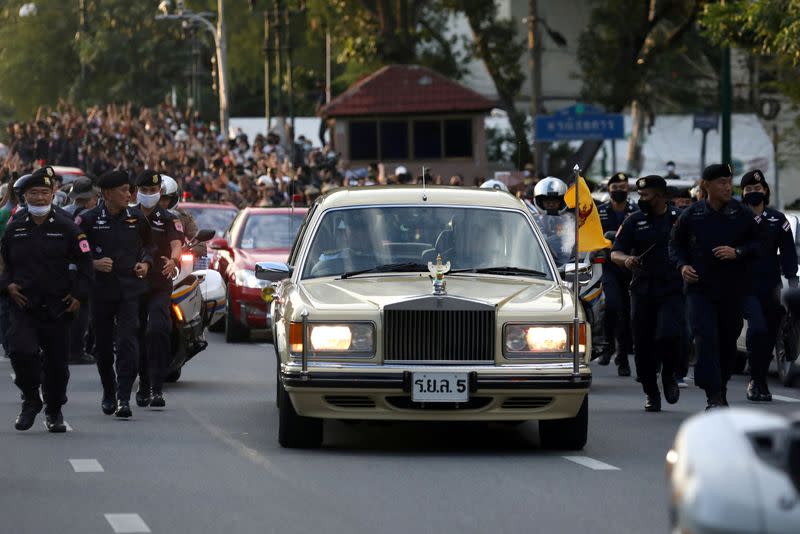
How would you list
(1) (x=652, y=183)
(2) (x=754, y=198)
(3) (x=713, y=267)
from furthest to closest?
(2) (x=754, y=198)
(1) (x=652, y=183)
(3) (x=713, y=267)

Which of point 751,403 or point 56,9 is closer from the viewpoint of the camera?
point 751,403

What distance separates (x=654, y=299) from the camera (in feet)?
46.9

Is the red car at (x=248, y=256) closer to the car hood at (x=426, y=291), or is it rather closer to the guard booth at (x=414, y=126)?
the car hood at (x=426, y=291)

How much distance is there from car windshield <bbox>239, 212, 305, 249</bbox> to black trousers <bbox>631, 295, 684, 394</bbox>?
909 cm

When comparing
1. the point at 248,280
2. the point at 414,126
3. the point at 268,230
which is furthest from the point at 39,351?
the point at 414,126

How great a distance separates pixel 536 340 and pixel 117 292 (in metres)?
3.51

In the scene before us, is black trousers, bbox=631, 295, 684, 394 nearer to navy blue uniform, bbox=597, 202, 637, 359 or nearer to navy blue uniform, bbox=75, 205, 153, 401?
navy blue uniform, bbox=597, 202, 637, 359

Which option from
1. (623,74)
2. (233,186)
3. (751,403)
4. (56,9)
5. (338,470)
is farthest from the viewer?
(56,9)

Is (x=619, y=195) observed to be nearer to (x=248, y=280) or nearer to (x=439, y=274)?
(x=248, y=280)

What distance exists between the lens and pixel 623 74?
52.4 metres

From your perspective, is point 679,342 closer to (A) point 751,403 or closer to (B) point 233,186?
(A) point 751,403

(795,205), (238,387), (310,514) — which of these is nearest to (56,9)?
(795,205)

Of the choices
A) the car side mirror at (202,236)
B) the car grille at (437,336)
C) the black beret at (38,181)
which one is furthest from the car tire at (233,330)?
the car grille at (437,336)

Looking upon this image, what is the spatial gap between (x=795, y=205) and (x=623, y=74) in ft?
70.1
